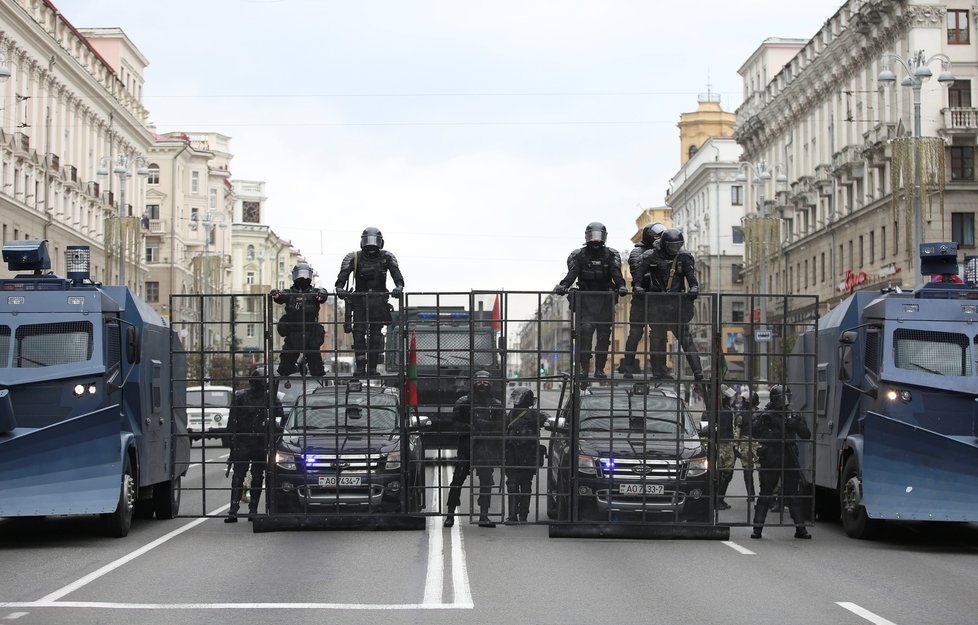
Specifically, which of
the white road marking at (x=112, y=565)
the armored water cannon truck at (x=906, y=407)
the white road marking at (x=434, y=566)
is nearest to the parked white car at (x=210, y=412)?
→ the white road marking at (x=112, y=565)

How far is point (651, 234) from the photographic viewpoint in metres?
17.9

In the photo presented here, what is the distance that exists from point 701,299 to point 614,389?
1697mm

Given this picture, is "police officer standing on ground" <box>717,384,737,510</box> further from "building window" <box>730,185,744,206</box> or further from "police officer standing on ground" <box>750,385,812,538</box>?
"building window" <box>730,185,744,206</box>

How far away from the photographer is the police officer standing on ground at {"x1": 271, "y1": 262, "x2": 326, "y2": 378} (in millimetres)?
16969

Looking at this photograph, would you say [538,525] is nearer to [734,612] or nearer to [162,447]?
[162,447]

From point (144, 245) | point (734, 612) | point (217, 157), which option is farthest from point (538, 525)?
point (217, 157)

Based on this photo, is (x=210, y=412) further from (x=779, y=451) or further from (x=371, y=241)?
(x=779, y=451)

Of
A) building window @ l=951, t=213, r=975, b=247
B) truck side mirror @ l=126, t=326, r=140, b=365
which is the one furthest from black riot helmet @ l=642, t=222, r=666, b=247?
building window @ l=951, t=213, r=975, b=247

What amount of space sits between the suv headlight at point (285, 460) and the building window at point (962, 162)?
45147 millimetres

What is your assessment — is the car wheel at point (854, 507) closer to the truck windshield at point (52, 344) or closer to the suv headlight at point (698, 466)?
the suv headlight at point (698, 466)

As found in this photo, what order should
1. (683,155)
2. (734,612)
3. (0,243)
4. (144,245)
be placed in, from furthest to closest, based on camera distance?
(683,155), (144,245), (0,243), (734,612)

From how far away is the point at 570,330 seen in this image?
16531 mm

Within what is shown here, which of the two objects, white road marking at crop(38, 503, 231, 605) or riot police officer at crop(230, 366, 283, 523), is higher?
riot police officer at crop(230, 366, 283, 523)

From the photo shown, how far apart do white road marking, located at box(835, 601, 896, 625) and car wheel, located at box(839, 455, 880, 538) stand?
5402 millimetres
